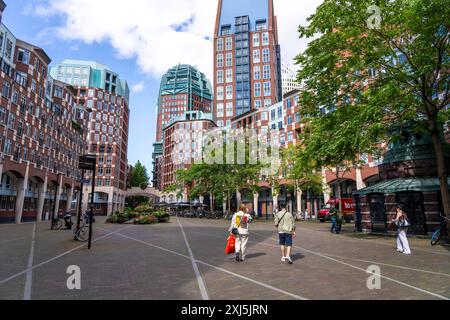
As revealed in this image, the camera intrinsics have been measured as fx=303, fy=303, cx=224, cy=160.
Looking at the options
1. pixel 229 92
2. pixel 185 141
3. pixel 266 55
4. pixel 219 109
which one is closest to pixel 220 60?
pixel 229 92

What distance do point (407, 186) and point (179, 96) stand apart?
15046 cm

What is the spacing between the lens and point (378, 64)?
15383 millimetres

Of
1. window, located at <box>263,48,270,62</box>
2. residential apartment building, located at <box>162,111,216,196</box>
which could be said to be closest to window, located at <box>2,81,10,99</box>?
residential apartment building, located at <box>162,111,216,196</box>

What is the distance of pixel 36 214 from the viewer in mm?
43688

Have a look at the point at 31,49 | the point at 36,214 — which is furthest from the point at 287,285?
the point at 36,214

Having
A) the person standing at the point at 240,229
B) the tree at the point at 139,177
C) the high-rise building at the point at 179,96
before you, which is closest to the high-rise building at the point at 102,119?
the tree at the point at 139,177

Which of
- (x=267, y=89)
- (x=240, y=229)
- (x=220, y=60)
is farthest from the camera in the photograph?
(x=220, y=60)

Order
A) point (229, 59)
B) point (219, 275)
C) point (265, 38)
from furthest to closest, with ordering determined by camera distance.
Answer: point (229, 59) → point (265, 38) → point (219, 275)

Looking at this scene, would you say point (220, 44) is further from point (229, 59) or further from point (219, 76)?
point (219, 76)

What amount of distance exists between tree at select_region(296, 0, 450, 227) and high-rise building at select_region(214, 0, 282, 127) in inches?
2852

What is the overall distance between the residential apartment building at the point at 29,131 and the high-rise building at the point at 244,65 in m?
50.6

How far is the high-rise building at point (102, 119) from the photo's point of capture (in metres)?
75.2

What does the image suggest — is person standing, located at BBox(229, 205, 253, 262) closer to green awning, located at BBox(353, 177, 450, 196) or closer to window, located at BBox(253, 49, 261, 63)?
green awning, located at BBox(353, 177, 450, 196)
